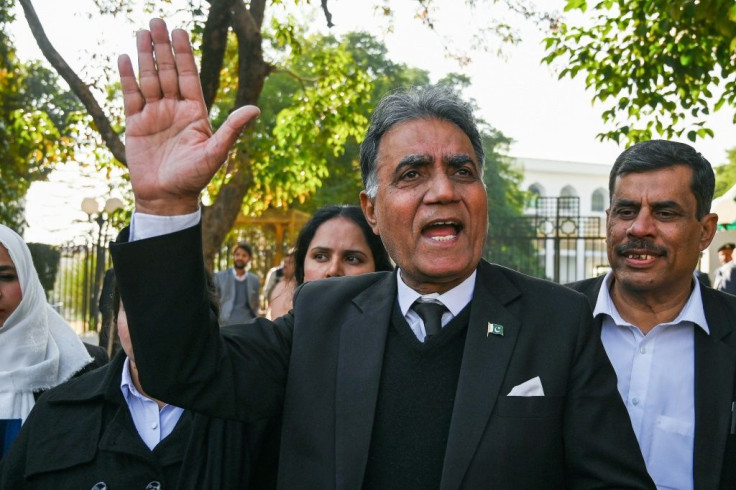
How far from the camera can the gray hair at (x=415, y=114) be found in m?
2.62

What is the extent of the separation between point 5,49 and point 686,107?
10.8m

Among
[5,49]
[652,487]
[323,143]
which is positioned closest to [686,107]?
[323,143]

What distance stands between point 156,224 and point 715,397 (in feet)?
7.37

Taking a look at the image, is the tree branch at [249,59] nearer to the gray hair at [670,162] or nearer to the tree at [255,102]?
the tree at [255,102]

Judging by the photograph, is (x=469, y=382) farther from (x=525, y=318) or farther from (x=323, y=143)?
(x=323, y=143)

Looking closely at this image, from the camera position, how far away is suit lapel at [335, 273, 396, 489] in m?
2.32

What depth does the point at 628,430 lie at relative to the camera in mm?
2371

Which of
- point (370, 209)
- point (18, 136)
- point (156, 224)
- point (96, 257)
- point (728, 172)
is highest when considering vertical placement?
point (728, 172)

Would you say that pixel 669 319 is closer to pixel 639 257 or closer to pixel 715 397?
pixel 639 257

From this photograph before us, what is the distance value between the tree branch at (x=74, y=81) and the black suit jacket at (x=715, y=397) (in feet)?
23.2

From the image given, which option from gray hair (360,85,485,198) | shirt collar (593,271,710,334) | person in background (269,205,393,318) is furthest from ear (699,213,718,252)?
gray hair (360,85,485,198)

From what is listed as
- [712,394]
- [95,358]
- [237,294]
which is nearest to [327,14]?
[237,294]

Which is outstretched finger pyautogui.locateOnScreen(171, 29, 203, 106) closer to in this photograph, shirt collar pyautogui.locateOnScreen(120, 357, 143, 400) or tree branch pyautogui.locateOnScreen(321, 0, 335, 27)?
shirt collar pyautogui.locateOnScreen(120, 357, 143, 400)

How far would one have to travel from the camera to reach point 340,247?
4535mm
